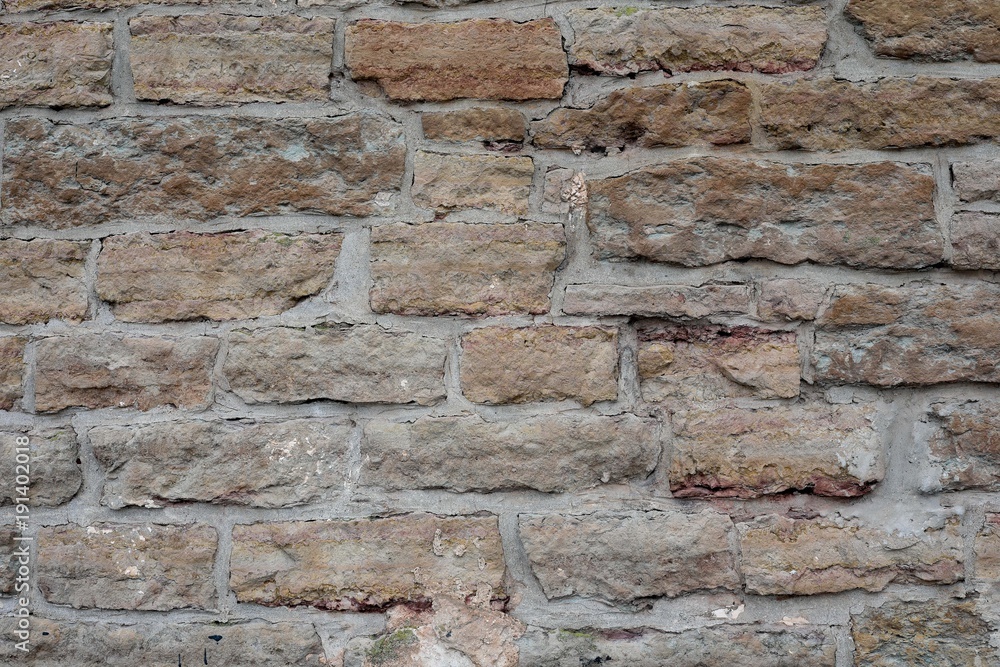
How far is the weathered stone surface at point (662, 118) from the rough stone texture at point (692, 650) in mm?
863

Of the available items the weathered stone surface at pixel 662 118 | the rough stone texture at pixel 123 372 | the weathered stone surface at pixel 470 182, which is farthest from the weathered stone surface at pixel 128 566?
the weathered stone surface at pixel 662 118

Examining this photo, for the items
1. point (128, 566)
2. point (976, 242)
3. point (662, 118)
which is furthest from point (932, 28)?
point (128, 566)

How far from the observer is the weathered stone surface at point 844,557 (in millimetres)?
→ 1279

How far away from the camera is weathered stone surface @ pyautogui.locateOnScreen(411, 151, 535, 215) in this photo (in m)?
1.33

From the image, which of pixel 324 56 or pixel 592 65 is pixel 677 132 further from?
pixel 324 56

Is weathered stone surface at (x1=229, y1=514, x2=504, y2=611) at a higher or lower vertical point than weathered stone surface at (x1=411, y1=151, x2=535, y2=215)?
lower

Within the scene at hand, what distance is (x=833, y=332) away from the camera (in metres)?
1.30

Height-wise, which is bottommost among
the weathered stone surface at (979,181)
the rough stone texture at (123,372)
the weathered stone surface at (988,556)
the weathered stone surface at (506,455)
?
the weathered stone surface at (988,556)

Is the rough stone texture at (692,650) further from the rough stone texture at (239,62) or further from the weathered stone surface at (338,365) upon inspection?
the rough stone texture at (239,62)

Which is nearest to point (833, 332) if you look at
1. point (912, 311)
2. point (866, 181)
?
point (912, 311)

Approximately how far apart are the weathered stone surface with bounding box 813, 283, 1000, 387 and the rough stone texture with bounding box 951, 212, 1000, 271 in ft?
0.18

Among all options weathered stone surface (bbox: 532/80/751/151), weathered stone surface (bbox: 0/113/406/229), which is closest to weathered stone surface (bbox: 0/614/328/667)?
weathered stone surface (bbox: 0/113/406/229)

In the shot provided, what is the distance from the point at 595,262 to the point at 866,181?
496mm

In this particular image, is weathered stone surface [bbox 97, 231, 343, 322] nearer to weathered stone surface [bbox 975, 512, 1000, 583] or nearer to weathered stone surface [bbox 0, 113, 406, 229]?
weathered stone surface [bbox 0, 113, 406, 229]
